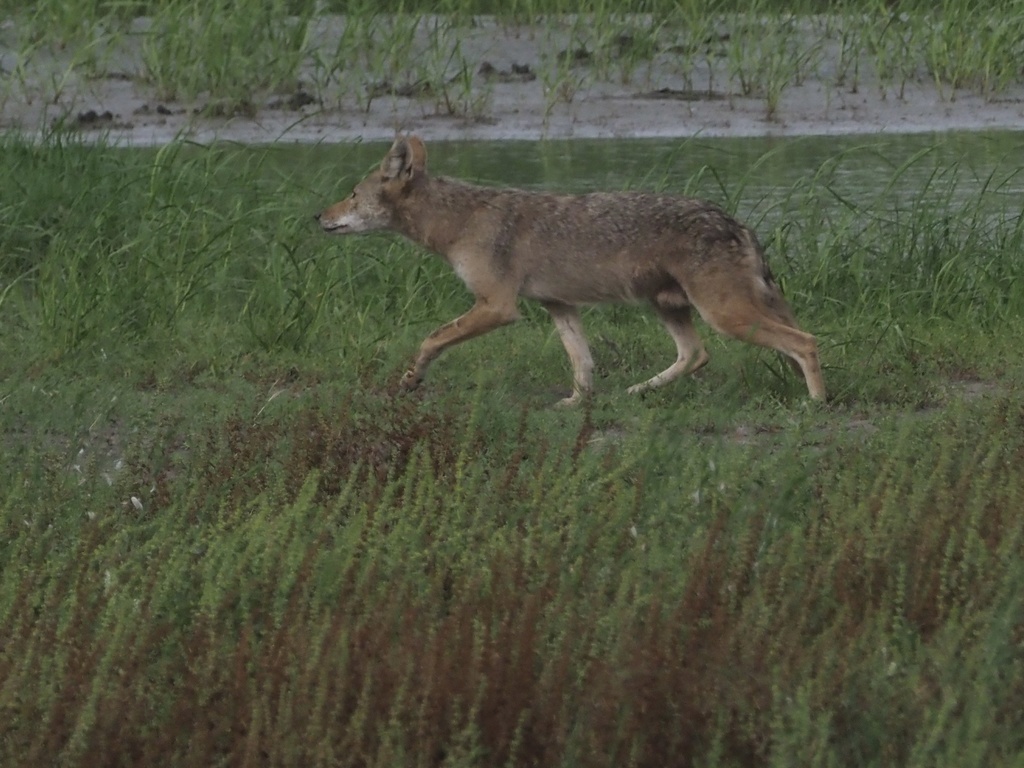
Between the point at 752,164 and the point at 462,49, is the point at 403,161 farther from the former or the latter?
the point at 462,49

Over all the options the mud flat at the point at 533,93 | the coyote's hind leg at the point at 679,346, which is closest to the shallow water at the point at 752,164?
the mud flat at the point at 533,93

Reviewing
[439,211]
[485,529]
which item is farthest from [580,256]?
[485,529]

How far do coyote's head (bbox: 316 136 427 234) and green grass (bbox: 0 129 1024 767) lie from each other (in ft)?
1.38

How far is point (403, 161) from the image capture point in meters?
8.02

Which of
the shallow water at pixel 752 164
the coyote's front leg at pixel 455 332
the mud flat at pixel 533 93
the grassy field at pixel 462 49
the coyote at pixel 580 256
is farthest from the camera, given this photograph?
the grassy field at pixel 462 49

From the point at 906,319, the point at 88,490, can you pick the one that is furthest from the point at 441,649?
the point at 906,319

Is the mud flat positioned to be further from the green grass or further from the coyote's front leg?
the coyote's front leg

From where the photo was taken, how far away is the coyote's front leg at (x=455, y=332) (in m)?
7.56

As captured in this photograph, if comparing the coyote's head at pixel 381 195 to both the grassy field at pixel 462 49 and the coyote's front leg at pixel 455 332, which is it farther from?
the grassy field at pixel 462 49

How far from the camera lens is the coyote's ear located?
8.01m

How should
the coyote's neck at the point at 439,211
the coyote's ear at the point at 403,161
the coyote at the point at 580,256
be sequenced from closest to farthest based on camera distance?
1. the coyote at the point at 580,256
2. the coyote's neck at the point at 439,211
3. the coyote's ear at the point at 403,161

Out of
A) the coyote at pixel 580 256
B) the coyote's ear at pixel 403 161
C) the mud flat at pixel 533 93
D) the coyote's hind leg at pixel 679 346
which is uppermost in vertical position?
the coyote's ear at pixel 403 161

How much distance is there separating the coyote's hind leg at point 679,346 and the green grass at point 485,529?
0.41 feet

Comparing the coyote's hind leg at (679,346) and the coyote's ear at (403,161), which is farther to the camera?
the coyote's ear at (403,161)
